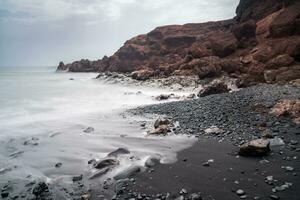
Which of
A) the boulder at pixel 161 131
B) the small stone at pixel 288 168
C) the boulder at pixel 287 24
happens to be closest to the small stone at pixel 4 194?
the boulder at pixel 161 131

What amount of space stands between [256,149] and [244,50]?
32.3m

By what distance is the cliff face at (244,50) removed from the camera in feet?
78.1

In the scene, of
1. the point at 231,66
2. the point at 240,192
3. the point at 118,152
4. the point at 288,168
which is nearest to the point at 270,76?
the point at 231,66

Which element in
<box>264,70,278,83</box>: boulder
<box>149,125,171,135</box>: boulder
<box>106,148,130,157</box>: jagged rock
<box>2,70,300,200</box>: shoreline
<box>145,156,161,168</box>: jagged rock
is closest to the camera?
<box>2,70,300,200</box>: shoreline

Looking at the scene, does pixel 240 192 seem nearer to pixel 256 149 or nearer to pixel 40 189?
pixel 256 149

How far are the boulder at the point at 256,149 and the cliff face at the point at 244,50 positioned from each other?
41.7ft

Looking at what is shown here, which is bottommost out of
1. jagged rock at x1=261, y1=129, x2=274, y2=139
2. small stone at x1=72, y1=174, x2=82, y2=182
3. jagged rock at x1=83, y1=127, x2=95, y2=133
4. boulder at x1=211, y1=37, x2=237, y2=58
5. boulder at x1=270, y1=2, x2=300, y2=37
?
small stone at x1=72, y1=174, x2=82, y2=182

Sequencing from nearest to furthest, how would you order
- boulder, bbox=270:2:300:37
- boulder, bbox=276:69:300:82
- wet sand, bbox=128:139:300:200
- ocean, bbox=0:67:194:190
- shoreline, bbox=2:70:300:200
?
wet sand, bbox=128:139:300:200
shoreline, bbox=2:70:300:200
ocean, bbox=0:67:194:190
boulder, bbox=276:69:300:82
boulder, bbox=270:2:300:37

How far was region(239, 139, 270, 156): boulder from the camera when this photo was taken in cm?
765

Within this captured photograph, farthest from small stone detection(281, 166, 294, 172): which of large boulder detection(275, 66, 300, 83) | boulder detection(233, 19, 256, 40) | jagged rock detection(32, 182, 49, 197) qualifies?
boulder detection(233, 19, 256, 40)

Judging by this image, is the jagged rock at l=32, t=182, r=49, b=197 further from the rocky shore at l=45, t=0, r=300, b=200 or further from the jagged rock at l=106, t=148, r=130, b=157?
the jagged rock at l=106, t=148, r=130, b=157

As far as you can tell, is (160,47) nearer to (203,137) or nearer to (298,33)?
(298,33)

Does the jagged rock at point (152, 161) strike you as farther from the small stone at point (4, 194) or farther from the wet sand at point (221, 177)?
the small stone at point (4, 194)

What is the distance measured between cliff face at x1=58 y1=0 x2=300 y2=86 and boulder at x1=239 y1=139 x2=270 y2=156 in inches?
501
